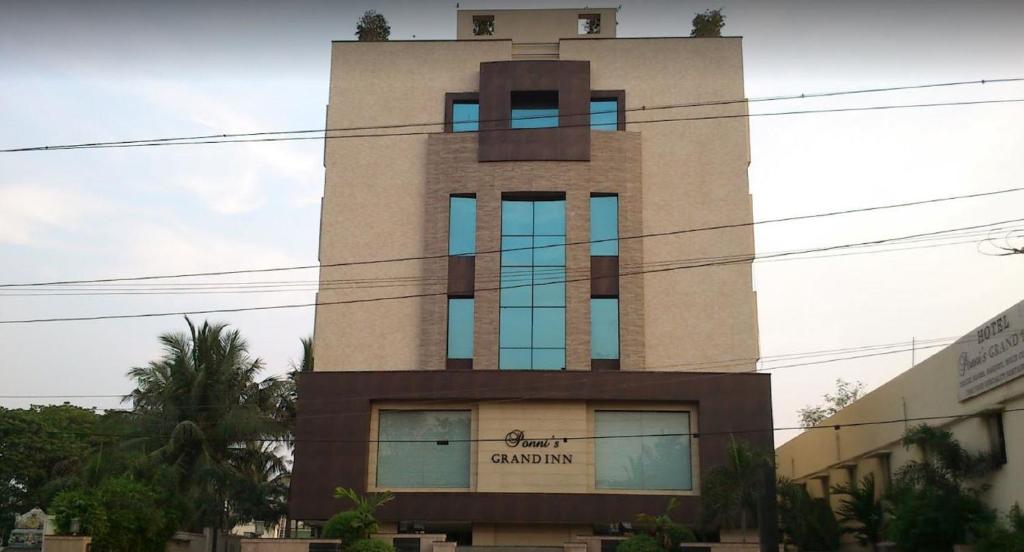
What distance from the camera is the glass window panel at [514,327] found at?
38.7 m

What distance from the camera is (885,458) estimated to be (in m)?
34.6

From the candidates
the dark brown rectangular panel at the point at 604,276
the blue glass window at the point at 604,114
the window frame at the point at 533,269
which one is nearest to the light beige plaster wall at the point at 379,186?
the window frame at the point at 533,269

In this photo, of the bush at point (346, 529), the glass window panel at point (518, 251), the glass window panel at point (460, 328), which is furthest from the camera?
the glass window panel at point (518, 251)

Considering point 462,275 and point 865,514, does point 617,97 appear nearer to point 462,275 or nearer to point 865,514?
point 462,275

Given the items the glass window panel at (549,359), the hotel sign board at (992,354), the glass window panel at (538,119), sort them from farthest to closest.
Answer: the glass window panel at (538,119)
the glass window panel at (549,359)
the hotel sign board at (992,354)

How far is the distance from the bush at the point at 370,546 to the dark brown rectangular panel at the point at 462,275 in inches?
447

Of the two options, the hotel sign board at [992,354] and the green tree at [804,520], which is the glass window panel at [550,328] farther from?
the hotel sign board at [992,354]

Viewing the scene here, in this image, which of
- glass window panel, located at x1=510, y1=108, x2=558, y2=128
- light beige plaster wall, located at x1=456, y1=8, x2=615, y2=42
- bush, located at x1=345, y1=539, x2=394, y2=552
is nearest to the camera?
bush, located at x1=345, y1=539, x2=394, y2=552

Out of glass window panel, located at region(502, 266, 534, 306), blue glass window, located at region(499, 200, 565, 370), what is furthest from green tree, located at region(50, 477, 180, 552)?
glass window panel, located at region(502, 266, 534, 306)

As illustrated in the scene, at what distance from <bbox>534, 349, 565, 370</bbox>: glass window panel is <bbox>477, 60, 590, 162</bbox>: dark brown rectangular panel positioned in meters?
7.48

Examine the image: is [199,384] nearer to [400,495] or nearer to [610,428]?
[400,495]

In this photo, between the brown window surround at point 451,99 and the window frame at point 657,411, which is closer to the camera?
the window frame at point 657,411

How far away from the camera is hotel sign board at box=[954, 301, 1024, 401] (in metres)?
24.2

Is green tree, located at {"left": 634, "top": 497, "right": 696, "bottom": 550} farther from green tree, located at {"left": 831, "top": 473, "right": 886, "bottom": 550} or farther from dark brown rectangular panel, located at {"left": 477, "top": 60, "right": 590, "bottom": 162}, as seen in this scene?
dark brown rectangular panel, located at {"left": 477, "top": 60, "right": 590, "bottom": 162}
